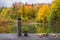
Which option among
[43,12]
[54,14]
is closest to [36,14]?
[43,12]

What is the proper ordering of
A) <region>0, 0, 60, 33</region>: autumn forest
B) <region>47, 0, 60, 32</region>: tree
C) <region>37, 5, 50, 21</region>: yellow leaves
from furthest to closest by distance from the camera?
<region>37, 5, 50, 21</region>: yellow leaves
<region>47, 0, 60, 32</region>: tree
<region>0, 0, 60, 33</region>: autumn forest

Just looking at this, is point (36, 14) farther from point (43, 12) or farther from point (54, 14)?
point (54, 14)

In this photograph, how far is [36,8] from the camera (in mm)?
9320

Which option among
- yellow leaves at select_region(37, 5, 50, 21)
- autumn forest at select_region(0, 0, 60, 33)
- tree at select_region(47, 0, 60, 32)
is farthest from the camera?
yellow leaves at select_region(37, 5, 50, 21)

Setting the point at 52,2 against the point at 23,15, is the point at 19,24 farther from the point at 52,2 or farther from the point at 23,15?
the point at 52,2

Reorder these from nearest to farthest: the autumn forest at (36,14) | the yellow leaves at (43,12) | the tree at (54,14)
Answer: the autumn forest at (36,14), the tree at (54,14), the yellow leaves at (43,12)

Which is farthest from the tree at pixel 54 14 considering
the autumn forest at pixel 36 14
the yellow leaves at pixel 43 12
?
the yellow leaves at pixel 43 12

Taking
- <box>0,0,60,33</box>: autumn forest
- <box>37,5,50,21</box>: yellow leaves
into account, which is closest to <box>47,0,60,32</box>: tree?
<box>0,0,60,33</box>: autumn forest

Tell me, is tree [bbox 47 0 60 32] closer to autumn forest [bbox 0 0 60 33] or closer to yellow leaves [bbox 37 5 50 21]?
autumn forest [bbox 0 0 60 33]

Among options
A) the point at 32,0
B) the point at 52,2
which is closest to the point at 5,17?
the point at 32,0

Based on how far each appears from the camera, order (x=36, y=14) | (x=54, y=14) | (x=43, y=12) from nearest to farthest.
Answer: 1. (x=36, y=14)
2. (x=54, y=14)
3. (x=43, y=12)

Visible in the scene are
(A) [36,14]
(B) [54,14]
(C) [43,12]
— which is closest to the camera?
(A) [36,14]

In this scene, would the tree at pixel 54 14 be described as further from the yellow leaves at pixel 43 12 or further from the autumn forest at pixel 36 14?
the yellow leaves at pixel 43 12

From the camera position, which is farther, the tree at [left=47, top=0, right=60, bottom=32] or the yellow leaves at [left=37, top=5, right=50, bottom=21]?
the yellow leaves at [left=37, top=5, right=50, bottom=21]
